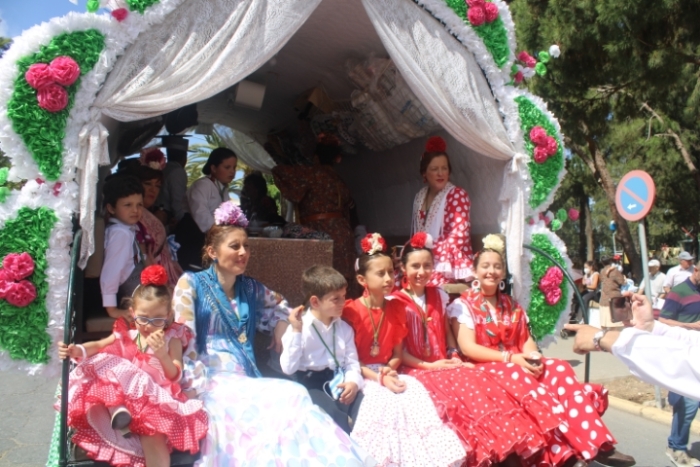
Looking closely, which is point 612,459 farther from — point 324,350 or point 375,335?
point 324,350

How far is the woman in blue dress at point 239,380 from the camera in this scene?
3039 mm

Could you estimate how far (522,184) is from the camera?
4.80 m

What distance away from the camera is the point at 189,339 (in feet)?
11.1

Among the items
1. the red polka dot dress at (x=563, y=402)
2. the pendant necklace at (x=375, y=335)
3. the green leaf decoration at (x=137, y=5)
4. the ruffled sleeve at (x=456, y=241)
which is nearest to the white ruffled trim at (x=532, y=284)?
the ruffled sleeve at (x=456, y=241)

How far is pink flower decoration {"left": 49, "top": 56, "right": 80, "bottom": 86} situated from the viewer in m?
3.32

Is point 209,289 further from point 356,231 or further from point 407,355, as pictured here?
point 356,231

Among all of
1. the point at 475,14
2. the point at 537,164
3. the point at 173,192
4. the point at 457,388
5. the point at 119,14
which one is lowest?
the point at 457,388

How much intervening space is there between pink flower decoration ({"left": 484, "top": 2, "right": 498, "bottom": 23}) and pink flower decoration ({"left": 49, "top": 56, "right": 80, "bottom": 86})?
2784mm

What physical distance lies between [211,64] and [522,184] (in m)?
2.41

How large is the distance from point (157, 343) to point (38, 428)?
13.7ft

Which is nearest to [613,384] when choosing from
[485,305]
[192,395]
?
[485,305]

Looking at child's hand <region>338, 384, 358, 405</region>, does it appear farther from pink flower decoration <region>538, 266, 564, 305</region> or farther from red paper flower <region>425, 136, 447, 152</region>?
red paper flower <region>425, 136, 447, 152</region>

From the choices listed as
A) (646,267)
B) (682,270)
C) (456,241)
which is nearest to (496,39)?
(456,241)

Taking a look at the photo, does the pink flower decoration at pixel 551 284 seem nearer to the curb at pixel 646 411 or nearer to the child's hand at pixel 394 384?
the child's hand at pixel 394 384
